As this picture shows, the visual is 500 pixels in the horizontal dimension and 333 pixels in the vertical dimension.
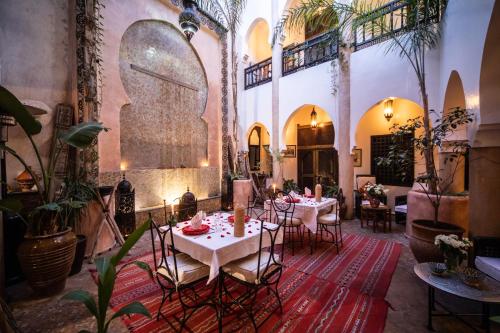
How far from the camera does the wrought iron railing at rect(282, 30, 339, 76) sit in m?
7.02

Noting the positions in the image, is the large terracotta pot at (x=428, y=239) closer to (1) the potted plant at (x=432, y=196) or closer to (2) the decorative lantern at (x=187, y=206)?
(1) the potted plant at (x=432, y=196)

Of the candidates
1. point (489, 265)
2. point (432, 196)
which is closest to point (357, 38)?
point (432, 196)

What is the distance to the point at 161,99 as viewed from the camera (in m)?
6.31

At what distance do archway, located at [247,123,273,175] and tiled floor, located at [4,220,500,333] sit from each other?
809 cm

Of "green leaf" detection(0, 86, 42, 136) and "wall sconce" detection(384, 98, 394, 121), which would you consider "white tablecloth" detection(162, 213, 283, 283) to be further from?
"wall sconce" detection(384, 98, 394, 121)

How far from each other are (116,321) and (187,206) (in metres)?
3.71

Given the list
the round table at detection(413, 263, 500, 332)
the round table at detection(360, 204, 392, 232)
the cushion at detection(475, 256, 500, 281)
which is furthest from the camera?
the round table at detection(360, 204, 392, 232)

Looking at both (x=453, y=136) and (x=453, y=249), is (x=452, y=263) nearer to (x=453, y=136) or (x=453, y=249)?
(x=453, y=249)

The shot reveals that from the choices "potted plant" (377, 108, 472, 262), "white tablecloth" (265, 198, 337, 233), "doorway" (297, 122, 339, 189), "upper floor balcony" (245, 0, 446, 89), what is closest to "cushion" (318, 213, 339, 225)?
"white tablecloth" (265, 198, 337, 233)

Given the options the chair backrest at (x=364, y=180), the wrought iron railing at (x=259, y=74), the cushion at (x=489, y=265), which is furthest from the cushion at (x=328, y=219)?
the wrought iron railing at (x=259, y=74)

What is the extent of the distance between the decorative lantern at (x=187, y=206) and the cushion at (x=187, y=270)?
3384 mm

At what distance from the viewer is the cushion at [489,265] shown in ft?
8.92

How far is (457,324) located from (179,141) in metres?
6.57

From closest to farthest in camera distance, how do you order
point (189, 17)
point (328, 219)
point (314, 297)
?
point (314, 297) → point (328, 219) → point (189, 17)
